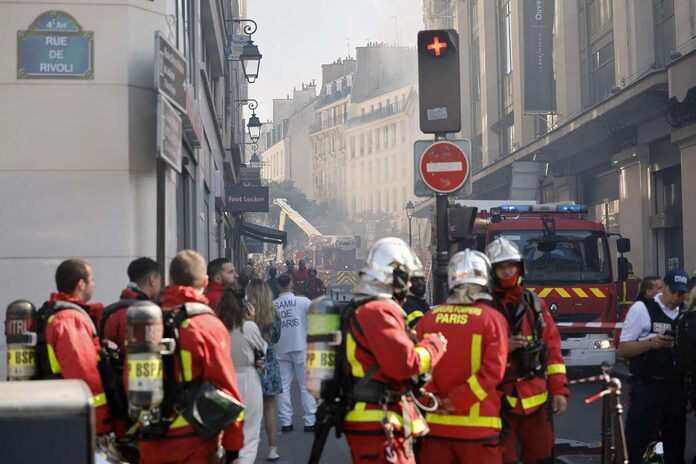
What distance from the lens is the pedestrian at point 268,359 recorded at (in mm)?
9812

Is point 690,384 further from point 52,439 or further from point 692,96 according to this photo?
point 692,96

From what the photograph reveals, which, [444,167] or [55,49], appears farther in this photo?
[444,167]

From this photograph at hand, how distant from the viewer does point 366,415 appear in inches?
208

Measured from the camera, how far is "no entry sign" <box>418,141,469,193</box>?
10656mm

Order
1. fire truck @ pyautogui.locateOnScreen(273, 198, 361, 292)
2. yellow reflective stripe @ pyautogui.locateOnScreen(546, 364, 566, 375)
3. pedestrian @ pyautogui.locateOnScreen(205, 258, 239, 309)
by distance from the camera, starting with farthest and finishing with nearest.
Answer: fire truck @ pyautogui.locateOnScreen(273, 198, 361, 292)
pedestrian @ pyautogui.locateOnScreen(205, 258, 239, 309)
yellow reflective stripe @ pyautogui.locateOnScreen(546, 364, 566, 375)

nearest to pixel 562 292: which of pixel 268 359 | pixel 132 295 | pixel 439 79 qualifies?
pixel 439 79

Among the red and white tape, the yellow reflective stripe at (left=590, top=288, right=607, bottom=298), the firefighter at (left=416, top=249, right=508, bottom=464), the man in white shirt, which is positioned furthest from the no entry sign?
the yellow reflective stripe at (left=590, top=288, right=607, bottom=298)

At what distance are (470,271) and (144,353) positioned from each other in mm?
1907

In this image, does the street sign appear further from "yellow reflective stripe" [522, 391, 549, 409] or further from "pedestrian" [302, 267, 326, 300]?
"pedestrian" [302, 267, 326, 300]

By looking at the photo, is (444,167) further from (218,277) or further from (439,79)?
(218,277)

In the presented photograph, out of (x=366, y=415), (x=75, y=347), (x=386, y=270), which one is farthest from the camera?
(x=75, y=347)

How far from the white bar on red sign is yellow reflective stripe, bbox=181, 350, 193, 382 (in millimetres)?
5648

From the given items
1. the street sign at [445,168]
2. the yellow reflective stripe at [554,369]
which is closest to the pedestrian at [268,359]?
the street sign at [445,168]

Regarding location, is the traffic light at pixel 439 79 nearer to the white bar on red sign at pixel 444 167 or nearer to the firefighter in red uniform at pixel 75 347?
the white bar on red sign at pixel 444 167
